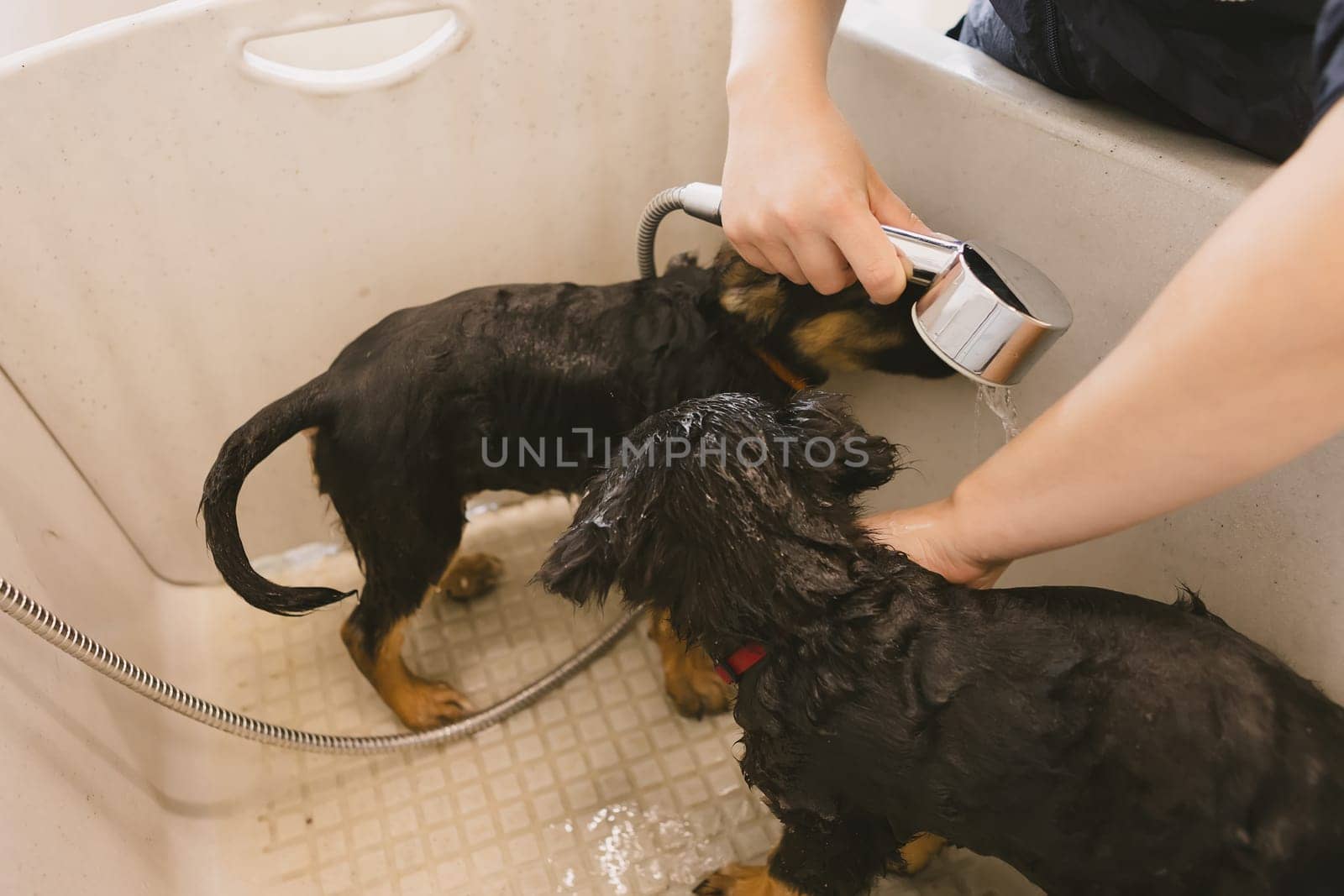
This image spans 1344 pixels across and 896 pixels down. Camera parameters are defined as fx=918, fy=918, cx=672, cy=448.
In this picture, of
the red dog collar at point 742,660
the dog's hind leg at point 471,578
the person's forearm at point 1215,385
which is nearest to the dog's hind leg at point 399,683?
the dog's hind leg at point 471,578

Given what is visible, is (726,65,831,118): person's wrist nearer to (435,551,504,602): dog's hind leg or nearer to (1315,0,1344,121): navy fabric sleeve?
(1315,0,1344,121): navy fabric sleeve

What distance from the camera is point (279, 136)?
1.28 m

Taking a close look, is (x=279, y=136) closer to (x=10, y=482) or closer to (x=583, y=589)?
(x=10, y=482)

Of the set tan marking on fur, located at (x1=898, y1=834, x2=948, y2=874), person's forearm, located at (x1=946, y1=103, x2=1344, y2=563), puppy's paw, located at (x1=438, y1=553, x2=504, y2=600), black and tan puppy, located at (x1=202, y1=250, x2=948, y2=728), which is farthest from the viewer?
puppy's paw, located at (x1=438, y1=553, x2=504, y2=600)

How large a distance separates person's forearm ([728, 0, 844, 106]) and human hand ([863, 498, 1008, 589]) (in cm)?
50

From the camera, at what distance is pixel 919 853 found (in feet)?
4.16

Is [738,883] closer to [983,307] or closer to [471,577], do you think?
[471,577]

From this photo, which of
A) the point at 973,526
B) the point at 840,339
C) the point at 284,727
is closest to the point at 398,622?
the point at 284,727

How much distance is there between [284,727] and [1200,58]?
4.90 ft

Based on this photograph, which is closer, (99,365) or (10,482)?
(10,482)

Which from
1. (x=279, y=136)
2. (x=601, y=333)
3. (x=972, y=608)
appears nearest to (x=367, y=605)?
(x=601, y=333)

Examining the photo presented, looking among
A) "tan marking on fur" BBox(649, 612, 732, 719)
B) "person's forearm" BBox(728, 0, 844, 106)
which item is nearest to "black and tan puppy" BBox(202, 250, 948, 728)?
"person's forearm" BBox(728, 0, 844, 106)

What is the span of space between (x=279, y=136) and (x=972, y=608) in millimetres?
1098

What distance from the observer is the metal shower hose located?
1.00 meters
